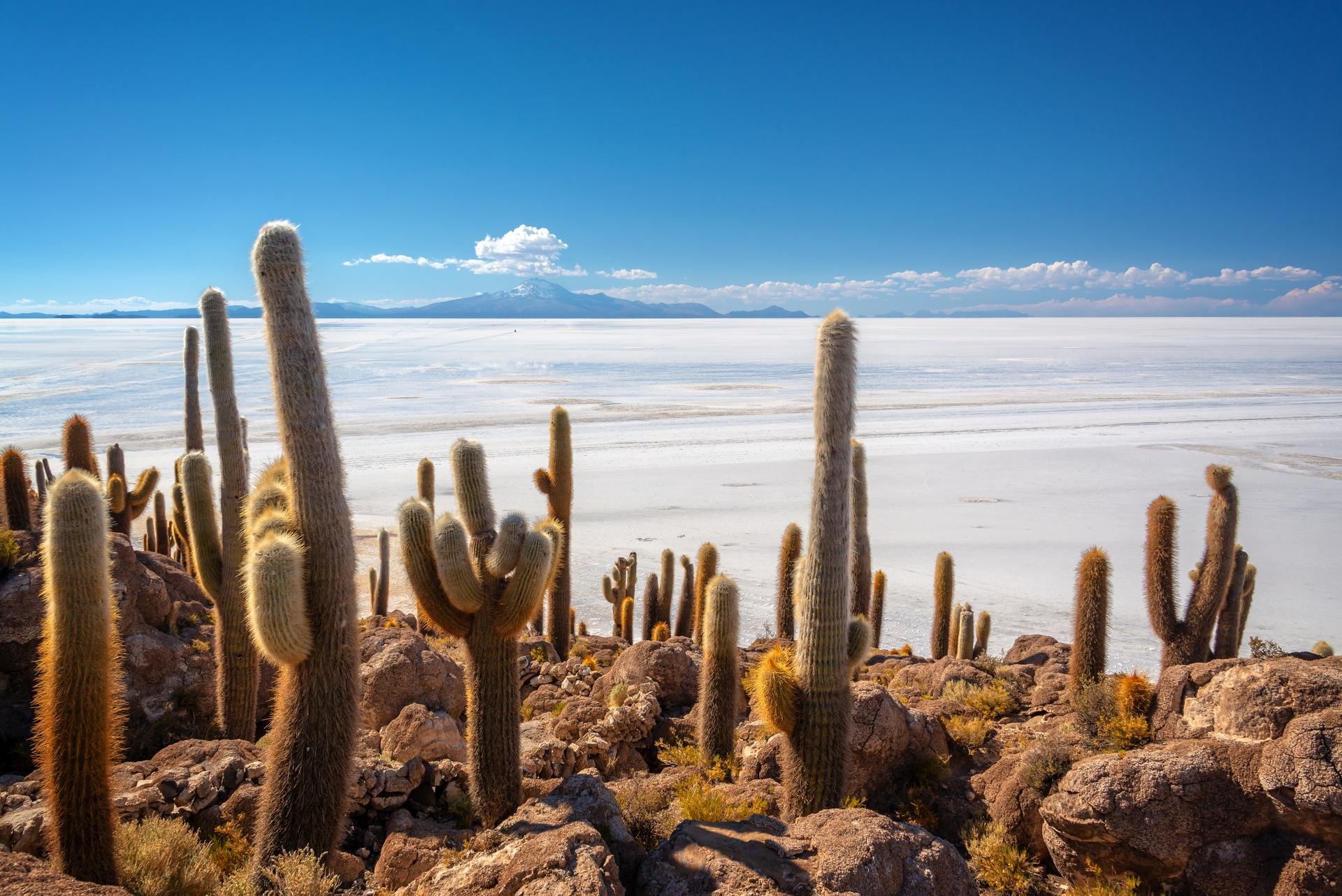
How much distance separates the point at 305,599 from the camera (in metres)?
4.79

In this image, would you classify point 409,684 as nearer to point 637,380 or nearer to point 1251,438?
point 1251,438

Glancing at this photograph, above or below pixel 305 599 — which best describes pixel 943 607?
below

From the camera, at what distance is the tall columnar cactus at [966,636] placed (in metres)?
12.1

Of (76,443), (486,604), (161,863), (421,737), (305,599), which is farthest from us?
(76,443)

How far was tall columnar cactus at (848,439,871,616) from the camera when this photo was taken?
1268cm

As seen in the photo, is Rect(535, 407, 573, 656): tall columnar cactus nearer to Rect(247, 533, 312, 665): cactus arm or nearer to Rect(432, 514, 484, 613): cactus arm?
Rect(432, 514, 484, 613): cactus arm

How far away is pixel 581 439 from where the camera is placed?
34.4 m

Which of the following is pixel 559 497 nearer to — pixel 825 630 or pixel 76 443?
pixel 76 443

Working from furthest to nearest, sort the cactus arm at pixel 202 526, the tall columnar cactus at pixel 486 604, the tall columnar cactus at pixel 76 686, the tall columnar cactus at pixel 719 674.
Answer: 1. the cactus arm at pixel 202 526
2. the tall columnar cactus at pixel 719 674
3. the tall columnar cactus at pixel 486 604
4. the tall columnar cactus at pixel 76 686

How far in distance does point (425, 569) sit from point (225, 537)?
2993 mm

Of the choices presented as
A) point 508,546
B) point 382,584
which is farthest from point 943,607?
point 382,584

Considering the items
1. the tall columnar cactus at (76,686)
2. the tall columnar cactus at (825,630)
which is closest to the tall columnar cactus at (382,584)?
the tall columnar cactus at (76,686)

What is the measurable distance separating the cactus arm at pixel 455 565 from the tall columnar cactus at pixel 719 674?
8.01 ft

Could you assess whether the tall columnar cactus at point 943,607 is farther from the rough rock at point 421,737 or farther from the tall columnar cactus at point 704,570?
the rough rock at point 421,737
